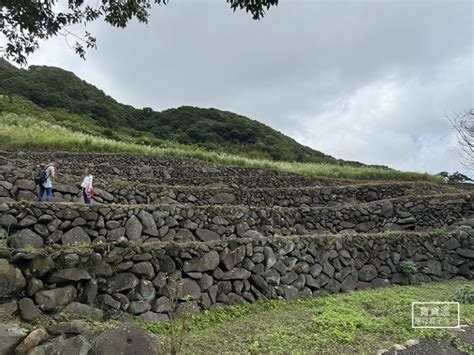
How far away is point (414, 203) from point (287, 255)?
24.8 ft

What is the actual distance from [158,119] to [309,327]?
40655 mm

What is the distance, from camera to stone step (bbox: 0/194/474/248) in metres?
7.20

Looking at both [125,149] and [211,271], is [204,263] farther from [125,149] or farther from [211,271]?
[125,149]

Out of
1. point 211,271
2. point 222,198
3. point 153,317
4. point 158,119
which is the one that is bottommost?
point 153,317

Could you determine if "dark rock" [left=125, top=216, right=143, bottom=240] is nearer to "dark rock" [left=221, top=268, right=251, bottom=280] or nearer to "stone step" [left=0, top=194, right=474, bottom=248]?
"stone step" [left=0, top=194, right=474, bottom=248]

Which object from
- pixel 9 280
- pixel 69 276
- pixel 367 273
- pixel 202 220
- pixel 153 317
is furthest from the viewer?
pixel 202 220

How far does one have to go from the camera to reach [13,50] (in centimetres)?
745

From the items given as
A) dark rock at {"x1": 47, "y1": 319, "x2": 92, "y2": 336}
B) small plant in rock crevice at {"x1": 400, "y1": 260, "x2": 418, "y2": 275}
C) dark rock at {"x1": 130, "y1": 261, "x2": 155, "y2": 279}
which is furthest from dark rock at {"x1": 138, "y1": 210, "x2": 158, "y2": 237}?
small plant in rock crevice at {"x1": 400, "y1": 260, "x2": 418, "y2": 275}

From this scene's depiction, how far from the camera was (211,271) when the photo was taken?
664 centimetres

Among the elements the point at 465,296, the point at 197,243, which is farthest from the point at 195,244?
the point at 465,296

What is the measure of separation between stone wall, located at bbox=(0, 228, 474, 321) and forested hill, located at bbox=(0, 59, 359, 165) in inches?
974

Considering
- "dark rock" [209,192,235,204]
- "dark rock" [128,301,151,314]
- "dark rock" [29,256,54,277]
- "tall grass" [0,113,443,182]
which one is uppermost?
"tall grass" [0,113,443,182]

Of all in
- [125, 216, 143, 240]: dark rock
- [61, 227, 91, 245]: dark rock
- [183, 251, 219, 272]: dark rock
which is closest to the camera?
[183, 251, 219, 272]: dark rock

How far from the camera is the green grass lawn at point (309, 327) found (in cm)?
484
